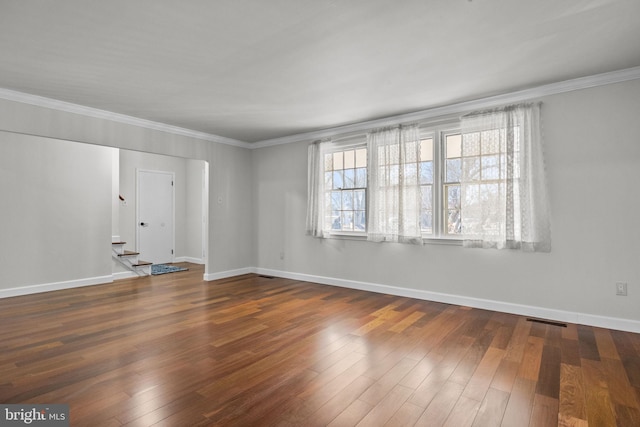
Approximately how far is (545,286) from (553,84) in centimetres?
232

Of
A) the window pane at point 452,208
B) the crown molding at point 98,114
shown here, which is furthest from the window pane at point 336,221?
the crown molding at point 98,114

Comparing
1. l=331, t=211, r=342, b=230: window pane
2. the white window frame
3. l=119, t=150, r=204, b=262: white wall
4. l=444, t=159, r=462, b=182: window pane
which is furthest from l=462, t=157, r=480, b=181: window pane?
l=119, t=150, r=204, b=262: white wall

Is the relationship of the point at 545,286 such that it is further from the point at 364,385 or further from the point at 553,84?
the point at 364,385

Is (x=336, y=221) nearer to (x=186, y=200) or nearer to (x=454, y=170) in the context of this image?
(x=454, y=170)

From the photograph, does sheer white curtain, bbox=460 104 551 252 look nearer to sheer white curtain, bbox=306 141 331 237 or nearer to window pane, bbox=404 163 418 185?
→ window pane, bbox=404 163 418 185

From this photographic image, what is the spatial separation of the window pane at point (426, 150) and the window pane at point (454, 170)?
293 mm

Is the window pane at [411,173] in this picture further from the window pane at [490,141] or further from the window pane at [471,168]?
the window pane at [490,141]

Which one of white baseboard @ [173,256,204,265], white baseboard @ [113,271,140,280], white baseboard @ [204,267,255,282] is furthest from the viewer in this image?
white baseboard @ [173,256,204,265]

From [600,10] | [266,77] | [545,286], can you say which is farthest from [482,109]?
[266,77]

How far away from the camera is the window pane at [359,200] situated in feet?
17.6

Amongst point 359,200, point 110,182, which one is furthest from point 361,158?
point 110,182

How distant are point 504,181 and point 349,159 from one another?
7.91ft

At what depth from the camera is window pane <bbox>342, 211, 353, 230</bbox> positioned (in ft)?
18.2

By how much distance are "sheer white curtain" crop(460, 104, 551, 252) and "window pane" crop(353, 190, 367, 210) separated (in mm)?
1571
